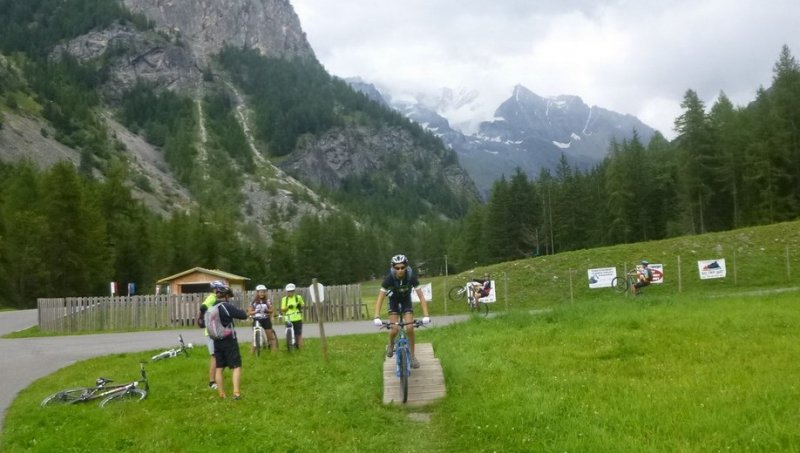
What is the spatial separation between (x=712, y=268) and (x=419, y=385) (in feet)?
98.6

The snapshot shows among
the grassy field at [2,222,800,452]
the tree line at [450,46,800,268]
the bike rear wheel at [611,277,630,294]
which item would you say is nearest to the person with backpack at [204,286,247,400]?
the grassy field at [2,222,800,452]

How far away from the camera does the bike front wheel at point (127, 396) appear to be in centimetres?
1230

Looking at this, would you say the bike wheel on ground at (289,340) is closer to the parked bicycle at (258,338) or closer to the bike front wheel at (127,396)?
the parked bicycle at (258,338)

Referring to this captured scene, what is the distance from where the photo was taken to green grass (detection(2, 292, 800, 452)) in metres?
7.82

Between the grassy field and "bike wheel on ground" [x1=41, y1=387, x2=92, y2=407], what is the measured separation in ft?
0.97

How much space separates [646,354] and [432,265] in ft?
421

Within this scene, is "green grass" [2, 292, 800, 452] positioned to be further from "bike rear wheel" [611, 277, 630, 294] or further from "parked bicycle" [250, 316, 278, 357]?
"bike rear wheel" [611, 277, 630, 294]

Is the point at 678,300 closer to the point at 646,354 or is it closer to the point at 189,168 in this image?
the point at 646,354

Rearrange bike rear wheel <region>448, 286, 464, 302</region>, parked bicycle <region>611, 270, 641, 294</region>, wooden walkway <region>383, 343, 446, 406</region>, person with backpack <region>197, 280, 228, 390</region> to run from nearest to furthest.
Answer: wooden walkway <region>383, 343, 446, 406</region>, person with backpack <region>197, 280, 228, 390</region>, parked bicycle <region>611, 270, 641, 294</region>, bike rear wheel <region>448, 286, 464, 302</region>

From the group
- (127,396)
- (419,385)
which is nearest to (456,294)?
(419,385)

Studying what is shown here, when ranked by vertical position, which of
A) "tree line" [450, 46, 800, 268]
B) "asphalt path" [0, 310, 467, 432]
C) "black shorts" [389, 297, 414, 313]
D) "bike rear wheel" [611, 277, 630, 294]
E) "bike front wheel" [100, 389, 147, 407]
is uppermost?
"tree line" [450, 46, 800, 268]

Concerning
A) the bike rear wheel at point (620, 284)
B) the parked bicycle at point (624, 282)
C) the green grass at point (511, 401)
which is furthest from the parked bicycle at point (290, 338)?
the bike rear wheel at point (620, 284)

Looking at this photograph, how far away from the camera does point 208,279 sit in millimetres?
46062

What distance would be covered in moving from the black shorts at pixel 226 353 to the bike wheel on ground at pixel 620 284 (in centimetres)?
2725
